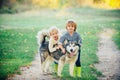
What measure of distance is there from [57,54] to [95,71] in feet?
1.71

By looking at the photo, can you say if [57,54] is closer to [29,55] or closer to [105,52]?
[29,55]

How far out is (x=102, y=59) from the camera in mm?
3693

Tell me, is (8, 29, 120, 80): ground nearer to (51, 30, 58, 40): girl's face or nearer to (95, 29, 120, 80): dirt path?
(95, 29, 120, 80): dirt path

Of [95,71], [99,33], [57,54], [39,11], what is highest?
[39,11]

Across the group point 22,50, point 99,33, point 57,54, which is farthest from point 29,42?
point 99,33

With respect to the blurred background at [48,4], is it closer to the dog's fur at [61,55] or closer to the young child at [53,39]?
the young child at [53,39]

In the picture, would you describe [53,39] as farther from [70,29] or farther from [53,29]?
[70,29]

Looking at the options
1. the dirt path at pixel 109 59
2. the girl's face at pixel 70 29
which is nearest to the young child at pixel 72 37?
the girl's face at pixel 70 29

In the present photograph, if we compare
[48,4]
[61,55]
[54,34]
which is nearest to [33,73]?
[61,55]

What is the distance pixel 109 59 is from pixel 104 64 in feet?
0.30

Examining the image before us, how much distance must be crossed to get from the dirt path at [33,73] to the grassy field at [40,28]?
6 centimetres

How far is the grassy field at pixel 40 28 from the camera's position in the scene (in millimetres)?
3643

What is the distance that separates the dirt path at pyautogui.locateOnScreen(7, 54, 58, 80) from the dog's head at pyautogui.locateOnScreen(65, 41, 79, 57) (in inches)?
14.6

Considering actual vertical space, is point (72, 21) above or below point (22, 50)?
above
